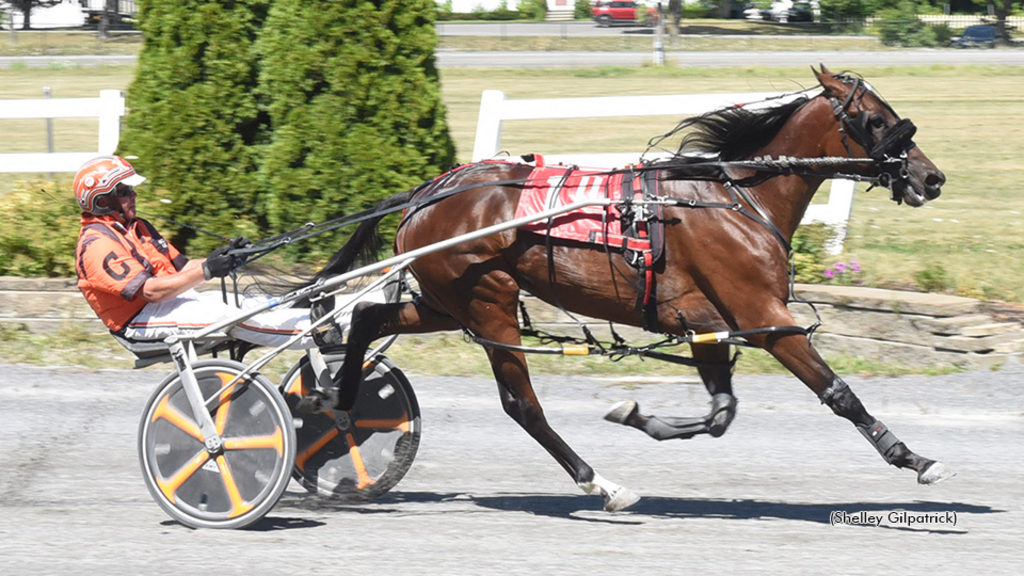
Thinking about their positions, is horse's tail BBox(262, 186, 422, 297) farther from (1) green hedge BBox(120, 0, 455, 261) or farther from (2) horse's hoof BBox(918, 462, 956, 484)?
(2) horse's hoof BBox(918, 462, 956, 484)

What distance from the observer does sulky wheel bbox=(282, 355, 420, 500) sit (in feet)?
18.0

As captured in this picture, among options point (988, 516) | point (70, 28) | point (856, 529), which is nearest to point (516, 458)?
point (856, 529)

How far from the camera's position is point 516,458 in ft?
19.9

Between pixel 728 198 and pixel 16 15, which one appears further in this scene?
pixel 16 15

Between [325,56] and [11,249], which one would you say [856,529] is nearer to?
[325,56]

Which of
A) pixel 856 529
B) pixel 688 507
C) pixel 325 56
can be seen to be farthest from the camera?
pixel 325 56

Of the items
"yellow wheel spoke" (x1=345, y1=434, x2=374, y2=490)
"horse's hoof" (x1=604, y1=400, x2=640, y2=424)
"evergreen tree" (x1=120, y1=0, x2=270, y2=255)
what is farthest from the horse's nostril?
"evergreen tree" (x1=120, y1=0, x2=270, y2=255)

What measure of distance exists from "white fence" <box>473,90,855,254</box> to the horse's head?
352 cm

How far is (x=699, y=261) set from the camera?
16.4 feet

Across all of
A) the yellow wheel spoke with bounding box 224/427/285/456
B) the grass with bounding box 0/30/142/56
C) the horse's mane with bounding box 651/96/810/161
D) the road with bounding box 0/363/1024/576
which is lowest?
the grass with bounding box 0/30/142/56

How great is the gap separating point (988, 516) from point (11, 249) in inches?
264

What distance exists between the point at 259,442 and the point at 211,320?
63cm

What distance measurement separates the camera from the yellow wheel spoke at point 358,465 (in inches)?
215

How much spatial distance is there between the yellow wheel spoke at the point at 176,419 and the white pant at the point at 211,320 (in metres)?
0.32
